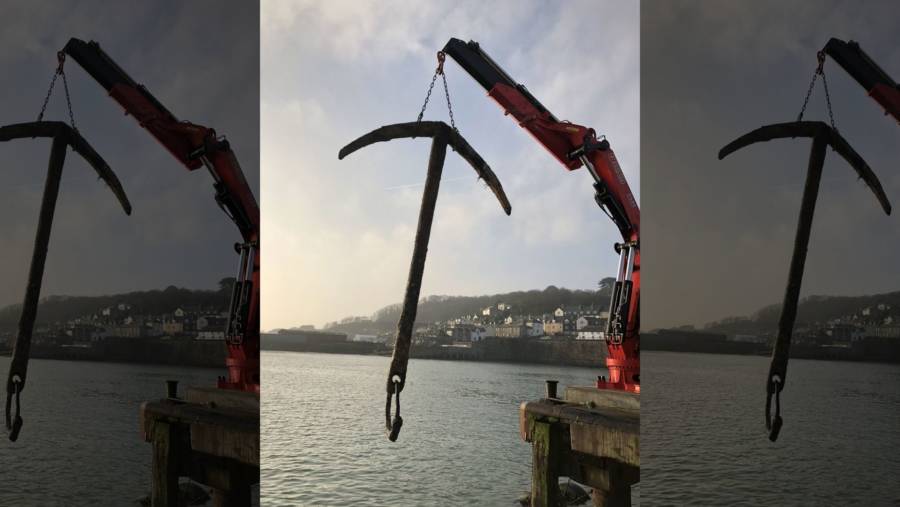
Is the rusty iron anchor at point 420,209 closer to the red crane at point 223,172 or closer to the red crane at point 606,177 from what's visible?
the red crane at point 606,177

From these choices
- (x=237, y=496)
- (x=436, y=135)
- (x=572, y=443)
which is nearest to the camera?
(x=237, y=496)

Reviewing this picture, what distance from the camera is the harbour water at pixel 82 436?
11.7 feet

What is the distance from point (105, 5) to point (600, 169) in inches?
148

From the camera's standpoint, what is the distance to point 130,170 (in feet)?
13.3

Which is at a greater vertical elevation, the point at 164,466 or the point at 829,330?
the point at 829,330

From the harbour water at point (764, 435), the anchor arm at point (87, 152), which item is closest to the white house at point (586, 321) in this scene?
the harbour water at point (764, 435)

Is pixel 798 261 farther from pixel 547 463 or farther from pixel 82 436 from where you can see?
pixel 82 436

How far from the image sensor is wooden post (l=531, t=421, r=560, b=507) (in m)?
5.52

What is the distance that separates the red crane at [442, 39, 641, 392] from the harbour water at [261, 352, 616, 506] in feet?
14.6

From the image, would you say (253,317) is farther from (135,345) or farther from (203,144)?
(203,144)

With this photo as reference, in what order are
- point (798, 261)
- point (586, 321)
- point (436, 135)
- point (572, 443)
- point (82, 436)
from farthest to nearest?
point (586, 321) < point (436, 135) < point (572, 443) < point (82, 436) < point (798, 261)

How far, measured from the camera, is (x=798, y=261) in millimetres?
3254

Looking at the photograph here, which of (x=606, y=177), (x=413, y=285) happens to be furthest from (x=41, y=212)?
(x=606, y=177)

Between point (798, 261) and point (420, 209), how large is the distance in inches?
117
